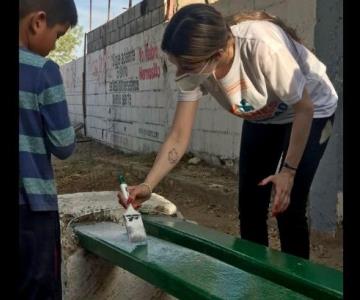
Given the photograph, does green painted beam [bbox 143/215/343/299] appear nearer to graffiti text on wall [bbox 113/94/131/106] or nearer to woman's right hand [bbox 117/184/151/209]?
woman's right hand [bbox 117/184/151/209]

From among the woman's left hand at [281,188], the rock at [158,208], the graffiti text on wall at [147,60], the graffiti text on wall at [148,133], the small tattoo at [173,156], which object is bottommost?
the graffiti text on wall at [148,133]

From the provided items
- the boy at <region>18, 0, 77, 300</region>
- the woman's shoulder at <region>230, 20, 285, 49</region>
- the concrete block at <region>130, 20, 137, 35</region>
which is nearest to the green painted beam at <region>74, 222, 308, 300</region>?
the boy at <region>18, 0, 77, 300</region>

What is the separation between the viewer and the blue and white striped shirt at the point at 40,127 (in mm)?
1652

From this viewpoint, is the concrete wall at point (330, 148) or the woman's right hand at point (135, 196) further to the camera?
the concrete wall at point (330, 148)

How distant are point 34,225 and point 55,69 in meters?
0.47

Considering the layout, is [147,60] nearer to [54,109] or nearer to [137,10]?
[137,10]

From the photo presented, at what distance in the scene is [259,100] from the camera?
7.25 feet

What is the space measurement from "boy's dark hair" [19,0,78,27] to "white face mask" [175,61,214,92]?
21.5 inches

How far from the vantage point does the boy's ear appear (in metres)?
1.70

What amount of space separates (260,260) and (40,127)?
2.55 ft

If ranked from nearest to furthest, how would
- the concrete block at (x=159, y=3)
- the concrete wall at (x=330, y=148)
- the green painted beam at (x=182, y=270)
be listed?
the green painted beam at (x=182, y=270) → the concrete wall at (x=330, y=148) → the concrete block at (x=159, y=3)

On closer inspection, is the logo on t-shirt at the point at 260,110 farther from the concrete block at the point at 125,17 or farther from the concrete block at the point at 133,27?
the concrete block at the point at 125,17

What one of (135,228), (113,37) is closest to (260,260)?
(135,228)

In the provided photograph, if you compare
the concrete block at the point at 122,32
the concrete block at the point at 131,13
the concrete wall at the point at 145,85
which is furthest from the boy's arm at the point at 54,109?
the concrete block at the point at 122,32
